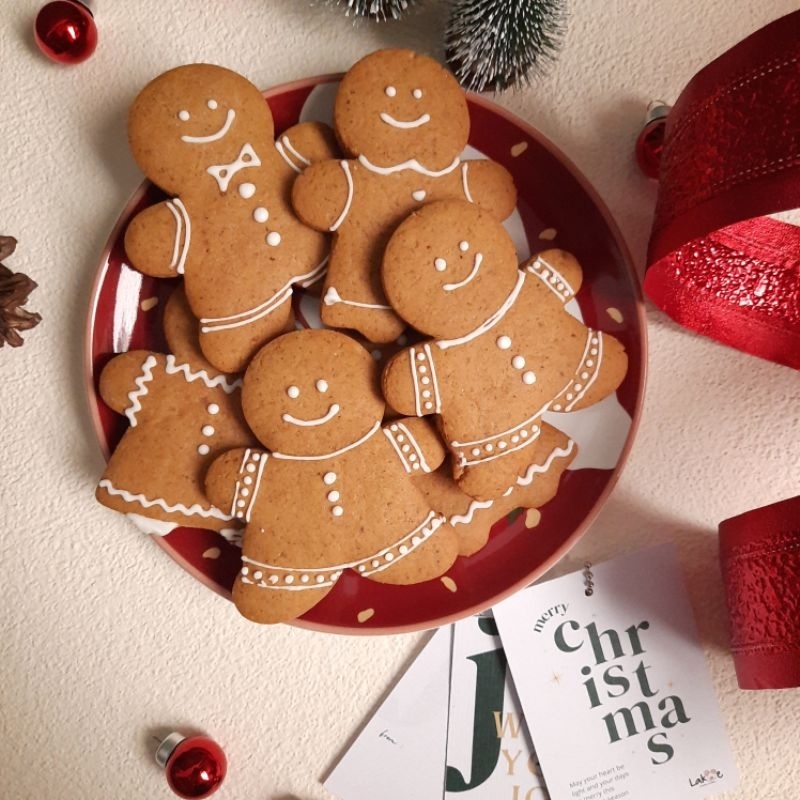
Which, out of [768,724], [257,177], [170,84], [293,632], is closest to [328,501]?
[293,632]

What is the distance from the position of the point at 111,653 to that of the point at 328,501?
0.35 m

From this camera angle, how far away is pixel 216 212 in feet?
2.40

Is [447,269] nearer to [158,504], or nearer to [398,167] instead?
[398,167]

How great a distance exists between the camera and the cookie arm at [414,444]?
75cm

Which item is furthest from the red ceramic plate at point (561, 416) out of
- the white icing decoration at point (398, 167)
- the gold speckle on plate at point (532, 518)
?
the white icing decoration at point (398, 167)

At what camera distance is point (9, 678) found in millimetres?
881

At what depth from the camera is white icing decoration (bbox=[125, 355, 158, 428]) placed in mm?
766

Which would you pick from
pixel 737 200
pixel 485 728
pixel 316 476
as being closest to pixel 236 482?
pixel 316 476

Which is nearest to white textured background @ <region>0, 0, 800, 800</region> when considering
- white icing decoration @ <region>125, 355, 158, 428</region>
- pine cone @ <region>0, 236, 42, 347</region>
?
pine cone @ <region>0, 236, 42, 347</region>

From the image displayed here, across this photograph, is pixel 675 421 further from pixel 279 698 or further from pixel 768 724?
pixel 279 698

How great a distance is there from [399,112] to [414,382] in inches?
10.1

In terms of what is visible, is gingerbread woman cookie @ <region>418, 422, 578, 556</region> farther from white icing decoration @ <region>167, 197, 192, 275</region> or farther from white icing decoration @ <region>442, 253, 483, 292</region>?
white icing decoration @ <region>167, 197, 192, 275</region>

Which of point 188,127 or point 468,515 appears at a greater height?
point 188,127

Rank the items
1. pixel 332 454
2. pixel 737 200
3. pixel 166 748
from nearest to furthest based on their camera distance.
A: pixel 737 200 → pixel 332 454 → pixel 166 748
